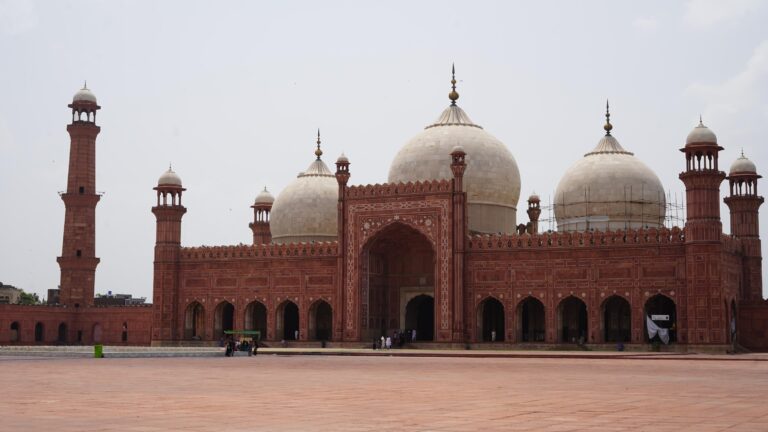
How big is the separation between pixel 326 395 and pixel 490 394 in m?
1.80

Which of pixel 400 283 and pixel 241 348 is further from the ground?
pixel 400 283

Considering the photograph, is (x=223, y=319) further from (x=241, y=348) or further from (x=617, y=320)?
(x=617, y=320)

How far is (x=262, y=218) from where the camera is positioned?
46.8 metres

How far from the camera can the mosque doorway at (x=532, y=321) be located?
1315 inches

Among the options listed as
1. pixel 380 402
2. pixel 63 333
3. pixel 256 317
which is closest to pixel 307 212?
pixel 256 317

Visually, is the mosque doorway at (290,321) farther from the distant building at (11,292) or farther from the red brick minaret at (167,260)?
the distant building at (11,292)

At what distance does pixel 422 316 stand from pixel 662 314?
30.4 feet

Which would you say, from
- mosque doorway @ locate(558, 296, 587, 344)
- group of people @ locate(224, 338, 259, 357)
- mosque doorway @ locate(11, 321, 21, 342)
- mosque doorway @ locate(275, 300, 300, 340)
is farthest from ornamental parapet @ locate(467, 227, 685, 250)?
mosque doorway @ locate(11, 321, 21, 342)

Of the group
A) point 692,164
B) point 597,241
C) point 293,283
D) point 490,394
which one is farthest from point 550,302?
point 490,394

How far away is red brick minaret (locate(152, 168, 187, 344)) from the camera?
125 ft

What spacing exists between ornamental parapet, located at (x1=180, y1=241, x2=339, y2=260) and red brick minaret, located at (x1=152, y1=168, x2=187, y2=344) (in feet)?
2.00

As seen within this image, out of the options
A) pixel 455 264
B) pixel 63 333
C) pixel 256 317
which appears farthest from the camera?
pixel 63 333

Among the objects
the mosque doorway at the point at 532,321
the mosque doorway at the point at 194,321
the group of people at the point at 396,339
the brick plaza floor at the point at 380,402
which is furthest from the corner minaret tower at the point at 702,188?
the mosque doorway at the point at 194,321

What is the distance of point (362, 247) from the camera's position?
3428 cm
